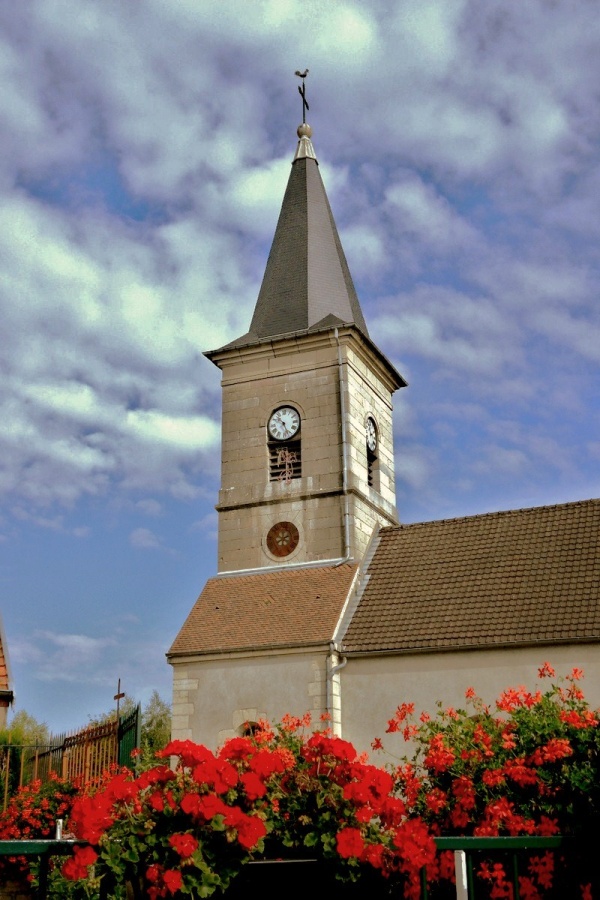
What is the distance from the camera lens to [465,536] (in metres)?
19.0

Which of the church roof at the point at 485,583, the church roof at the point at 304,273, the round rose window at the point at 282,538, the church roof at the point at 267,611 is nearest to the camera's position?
the church roof at the point at 485,583

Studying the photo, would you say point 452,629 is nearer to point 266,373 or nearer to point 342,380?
point 342,380

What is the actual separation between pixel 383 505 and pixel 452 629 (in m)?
5.55

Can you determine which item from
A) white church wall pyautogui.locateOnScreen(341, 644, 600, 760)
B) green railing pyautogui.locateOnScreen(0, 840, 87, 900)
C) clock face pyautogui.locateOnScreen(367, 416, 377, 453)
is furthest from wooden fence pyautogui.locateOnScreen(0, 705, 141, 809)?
green railing pyautogui.locateOnScreen(0, 840, 87, 900)

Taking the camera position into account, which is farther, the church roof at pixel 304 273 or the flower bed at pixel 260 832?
the church roof at pixel 304 273

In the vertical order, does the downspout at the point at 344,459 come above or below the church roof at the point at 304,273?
below

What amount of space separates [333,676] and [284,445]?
20.7ft

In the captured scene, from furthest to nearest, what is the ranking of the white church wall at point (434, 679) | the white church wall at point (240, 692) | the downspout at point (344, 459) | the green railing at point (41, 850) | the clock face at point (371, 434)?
1. the clock face at point (371, 434)
2. the downspout at point (344, 459)
3. the white church wall at point (240, 692)
4. the white church wall at point (434, 679)
5. the green railing at point (41, 850)

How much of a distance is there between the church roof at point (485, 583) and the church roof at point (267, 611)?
0.58 meters

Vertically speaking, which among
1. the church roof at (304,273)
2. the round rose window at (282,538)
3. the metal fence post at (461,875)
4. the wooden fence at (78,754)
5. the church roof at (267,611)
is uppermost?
the church roof at (304,273)

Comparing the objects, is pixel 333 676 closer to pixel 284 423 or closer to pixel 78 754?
pixel 78 754

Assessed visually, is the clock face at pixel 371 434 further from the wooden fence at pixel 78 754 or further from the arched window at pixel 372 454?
the wooden fence at pixel 78 754

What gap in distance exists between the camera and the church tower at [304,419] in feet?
66.0

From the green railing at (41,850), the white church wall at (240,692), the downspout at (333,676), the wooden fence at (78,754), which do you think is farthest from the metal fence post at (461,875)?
the white church wall at (240,692)
